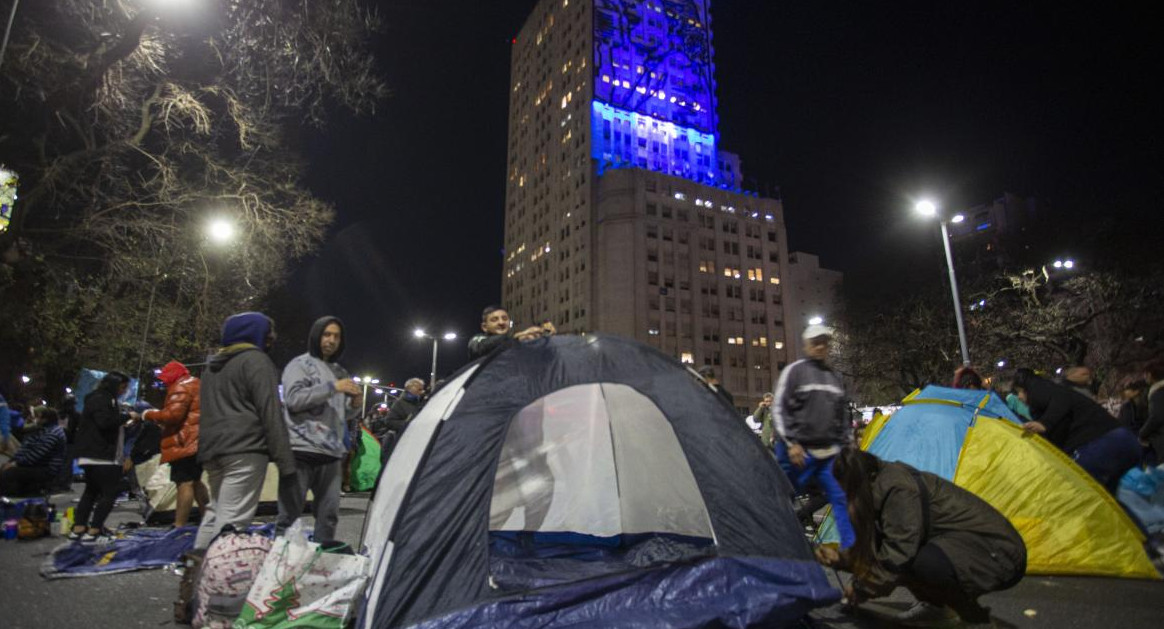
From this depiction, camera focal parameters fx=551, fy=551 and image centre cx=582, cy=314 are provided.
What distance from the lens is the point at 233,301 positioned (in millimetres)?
17844

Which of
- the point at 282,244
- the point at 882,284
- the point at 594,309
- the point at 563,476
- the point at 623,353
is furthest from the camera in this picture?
the point at 594,309

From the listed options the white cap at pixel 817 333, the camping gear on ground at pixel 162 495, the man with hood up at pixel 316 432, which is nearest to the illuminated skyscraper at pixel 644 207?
the camping gear on ground at pixel 162 495

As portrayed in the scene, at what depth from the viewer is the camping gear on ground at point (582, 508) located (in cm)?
294

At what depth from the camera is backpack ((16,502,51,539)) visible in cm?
589

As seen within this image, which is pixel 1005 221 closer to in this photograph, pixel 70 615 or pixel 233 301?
pixel 233 301

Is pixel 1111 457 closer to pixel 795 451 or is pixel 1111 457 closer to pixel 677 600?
pixel 795 451

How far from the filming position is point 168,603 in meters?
3.77

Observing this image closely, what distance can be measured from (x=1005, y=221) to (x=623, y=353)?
83.9 metres

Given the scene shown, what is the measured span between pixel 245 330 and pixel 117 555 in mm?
2744

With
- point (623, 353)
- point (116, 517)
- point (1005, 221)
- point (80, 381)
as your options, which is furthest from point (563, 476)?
point (1005, 221)

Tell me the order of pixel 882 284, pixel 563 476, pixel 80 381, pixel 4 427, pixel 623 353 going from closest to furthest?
pixel 623 353 → pixel 563 476 → pixel 4 427 → pixel 80 381 → pixel 882 284

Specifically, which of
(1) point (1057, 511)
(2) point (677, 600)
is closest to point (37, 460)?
(2) point (677, 600)

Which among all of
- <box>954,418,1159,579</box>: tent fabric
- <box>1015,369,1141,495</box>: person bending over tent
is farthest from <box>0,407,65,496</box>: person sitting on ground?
<box>1015,369,1141,495</box>: person bending over tent

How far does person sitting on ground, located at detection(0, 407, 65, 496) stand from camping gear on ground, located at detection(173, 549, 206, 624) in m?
5.11
